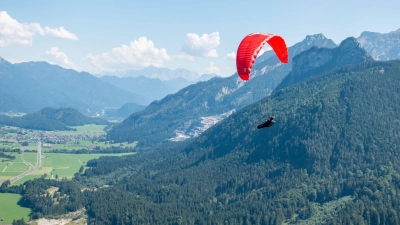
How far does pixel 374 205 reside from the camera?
139 meters

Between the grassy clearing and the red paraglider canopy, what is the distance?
12875cm

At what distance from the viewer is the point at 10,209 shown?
566 feet

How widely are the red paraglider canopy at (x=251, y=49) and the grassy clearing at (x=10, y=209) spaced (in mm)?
128747

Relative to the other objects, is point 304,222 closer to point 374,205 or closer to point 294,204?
point 294,204

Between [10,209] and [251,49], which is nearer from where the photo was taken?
[251,49]

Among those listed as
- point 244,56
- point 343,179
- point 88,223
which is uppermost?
point 244,56

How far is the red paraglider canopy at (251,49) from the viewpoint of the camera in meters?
64.7

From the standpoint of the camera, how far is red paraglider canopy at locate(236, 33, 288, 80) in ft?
212

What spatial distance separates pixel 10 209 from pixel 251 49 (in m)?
147

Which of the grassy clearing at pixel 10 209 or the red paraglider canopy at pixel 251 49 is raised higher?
the red paraglider canopy at pixel 251 49

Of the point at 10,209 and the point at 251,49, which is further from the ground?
the point at 251,49

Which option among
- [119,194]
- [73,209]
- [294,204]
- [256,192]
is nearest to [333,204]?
[294,204]

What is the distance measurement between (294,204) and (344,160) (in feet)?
166

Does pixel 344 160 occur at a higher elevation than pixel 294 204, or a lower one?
higher
